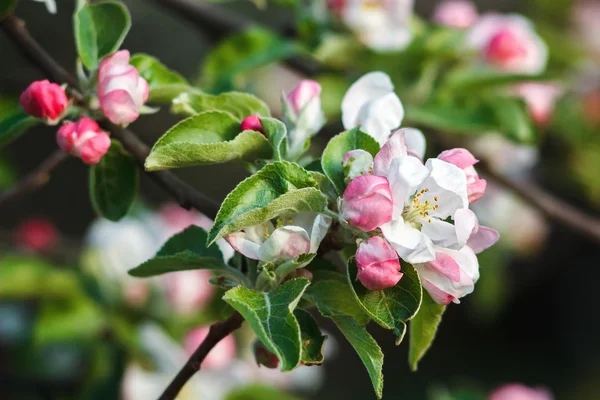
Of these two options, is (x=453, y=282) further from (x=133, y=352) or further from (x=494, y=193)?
(x=494, y=193)

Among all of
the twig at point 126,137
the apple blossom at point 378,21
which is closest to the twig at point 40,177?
the twig at point 126,137

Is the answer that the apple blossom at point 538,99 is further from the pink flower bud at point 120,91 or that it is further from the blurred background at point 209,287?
the pink flower bud at point 120,91

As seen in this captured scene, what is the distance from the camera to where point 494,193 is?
1746mm

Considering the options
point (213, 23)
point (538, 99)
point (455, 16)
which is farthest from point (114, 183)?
point (538, 99)

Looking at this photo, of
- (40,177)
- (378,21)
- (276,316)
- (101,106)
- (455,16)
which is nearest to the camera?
(276,316)

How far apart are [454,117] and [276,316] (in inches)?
23.8

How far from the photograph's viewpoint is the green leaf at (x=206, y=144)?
51 cm

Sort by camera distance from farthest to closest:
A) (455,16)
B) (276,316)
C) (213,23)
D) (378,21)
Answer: (455,16)
(213,23)
(378,21)
(276,316)

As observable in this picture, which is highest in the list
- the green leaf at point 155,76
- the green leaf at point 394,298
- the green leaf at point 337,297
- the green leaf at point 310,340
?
the green leaf at point 155,76

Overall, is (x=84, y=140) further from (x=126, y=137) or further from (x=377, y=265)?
(x=377, y=265)

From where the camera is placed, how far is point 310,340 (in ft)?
1.78

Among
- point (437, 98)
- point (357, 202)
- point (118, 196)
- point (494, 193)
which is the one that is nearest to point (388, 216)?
point (357, 202)

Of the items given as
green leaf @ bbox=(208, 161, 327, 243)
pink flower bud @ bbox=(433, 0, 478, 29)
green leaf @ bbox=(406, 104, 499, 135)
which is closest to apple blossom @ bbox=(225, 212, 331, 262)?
green leaf @ bbox=(208, 161, 327, 243)

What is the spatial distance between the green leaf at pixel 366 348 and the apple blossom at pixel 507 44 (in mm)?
768
